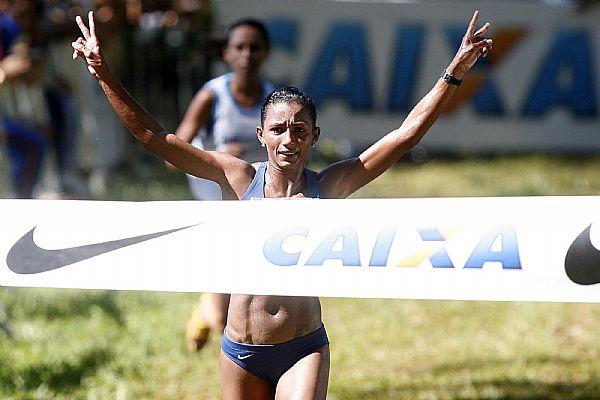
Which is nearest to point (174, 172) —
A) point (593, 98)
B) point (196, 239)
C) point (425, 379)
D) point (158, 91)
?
point (158, 91)

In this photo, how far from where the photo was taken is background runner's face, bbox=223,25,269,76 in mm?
5406

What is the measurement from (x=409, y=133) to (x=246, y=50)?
2243mm

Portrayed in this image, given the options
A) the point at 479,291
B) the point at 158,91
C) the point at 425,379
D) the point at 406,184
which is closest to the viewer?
the point at 479,291

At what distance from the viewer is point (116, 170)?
13.3m

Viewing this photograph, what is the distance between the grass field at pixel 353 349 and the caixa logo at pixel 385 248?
250 cm

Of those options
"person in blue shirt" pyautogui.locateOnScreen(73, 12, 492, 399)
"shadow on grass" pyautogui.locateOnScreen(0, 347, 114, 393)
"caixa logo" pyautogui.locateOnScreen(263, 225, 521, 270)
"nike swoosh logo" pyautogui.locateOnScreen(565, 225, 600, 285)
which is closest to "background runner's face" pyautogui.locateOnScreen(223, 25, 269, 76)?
"person in blue shirt" pyautogui.locateOnScreen(73, 12, 492, 399)

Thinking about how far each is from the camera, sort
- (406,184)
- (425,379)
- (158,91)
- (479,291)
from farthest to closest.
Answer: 1. (158,91)
2. (406,184)
3. (425,379)
4. (479,291)

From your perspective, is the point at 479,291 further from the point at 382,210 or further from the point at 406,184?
the point at 406,184

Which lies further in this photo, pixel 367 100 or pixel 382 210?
pixel 367 100

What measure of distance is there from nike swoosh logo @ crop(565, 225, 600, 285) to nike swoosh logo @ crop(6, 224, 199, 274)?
1351 mm

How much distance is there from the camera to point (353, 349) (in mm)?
6418

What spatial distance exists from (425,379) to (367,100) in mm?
9780

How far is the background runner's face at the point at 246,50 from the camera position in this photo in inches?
213

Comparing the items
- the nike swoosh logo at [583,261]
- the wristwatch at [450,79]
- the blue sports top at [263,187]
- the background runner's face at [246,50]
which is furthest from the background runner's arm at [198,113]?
the nike swoosh logo at [583,261]
